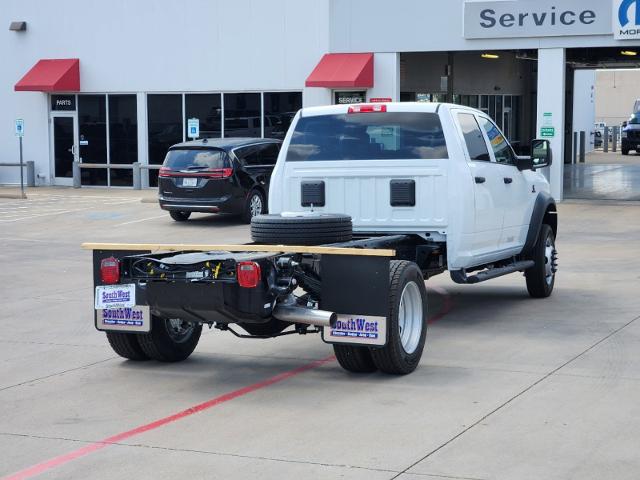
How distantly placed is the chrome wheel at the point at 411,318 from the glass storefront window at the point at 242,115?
20715 mm

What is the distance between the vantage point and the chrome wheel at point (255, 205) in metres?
22.1

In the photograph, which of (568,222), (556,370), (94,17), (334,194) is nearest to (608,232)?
(568,222)

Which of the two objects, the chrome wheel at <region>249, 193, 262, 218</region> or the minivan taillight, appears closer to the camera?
the minivan taillight

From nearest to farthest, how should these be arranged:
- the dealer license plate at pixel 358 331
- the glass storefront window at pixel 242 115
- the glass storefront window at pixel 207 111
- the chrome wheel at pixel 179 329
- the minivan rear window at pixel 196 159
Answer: the dealer license plate at pixel 358 331 < the chrome wheel at pixel 179 329 < the minivan rear window at pixel 196 159 < the glass storefront window at pixel 242 115 < the glass storefront window at pixel 207 111

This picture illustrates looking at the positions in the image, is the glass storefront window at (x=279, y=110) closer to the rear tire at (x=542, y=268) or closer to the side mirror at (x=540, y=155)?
the rear tire at (x=542, y=268)

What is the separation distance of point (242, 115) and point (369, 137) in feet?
62.4

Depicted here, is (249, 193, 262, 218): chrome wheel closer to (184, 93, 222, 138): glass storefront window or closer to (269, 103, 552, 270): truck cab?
(184, 93, 222, 138): glass storefront window

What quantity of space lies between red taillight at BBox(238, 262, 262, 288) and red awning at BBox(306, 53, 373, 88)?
1940 centimetres

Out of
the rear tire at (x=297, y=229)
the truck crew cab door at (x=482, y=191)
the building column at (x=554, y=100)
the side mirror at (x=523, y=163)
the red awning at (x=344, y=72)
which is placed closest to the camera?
the rear tire at (x=297, y=229)

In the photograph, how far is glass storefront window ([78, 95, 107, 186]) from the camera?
31250mm

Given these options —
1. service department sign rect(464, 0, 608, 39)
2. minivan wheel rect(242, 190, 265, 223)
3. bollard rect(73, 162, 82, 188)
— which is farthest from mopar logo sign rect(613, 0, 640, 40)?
bollard rect(73, 162, 82, 188)

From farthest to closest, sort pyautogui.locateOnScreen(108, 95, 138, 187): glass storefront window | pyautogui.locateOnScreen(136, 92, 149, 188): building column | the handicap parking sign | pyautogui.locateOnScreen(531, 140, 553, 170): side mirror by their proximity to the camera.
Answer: pyautogui.locateOnScreen(108, 95, 138, 187): glass storefront window, pyautogui.locateOnScreen(136, 92, 149, 188): building column, the handicap parking sign, pyautogui.locateOnScreen(531, 140, 553, 170): side mirror

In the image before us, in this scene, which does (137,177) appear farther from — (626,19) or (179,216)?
(626,19)

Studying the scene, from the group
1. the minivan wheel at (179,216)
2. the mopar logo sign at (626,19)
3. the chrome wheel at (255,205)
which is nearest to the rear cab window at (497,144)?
the chrome wheel at (255,205)
